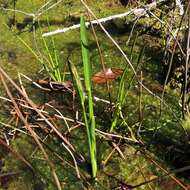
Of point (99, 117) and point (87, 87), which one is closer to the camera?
point (87, 87)

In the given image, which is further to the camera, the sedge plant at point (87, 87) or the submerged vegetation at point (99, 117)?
the submerged vegetation at point (99, 117)

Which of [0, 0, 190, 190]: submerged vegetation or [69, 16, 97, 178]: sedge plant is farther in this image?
[0, 0, 190, 190]: submerged vegetation

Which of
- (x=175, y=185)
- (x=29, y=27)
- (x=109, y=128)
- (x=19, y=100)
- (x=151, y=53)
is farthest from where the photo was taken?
(x=29, y=27)

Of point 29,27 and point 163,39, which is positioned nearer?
point 163,39

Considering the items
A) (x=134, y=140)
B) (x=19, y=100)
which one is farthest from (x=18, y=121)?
(x=134, y=140)

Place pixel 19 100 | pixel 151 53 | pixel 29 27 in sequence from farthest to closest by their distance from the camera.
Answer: pixel 29 27
pixel 151 53
pixel 19 100

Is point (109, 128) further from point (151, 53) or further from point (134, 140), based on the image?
point (151, 53)

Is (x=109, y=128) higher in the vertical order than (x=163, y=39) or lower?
lower

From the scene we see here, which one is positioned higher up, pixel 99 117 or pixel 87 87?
pixel 87 87
